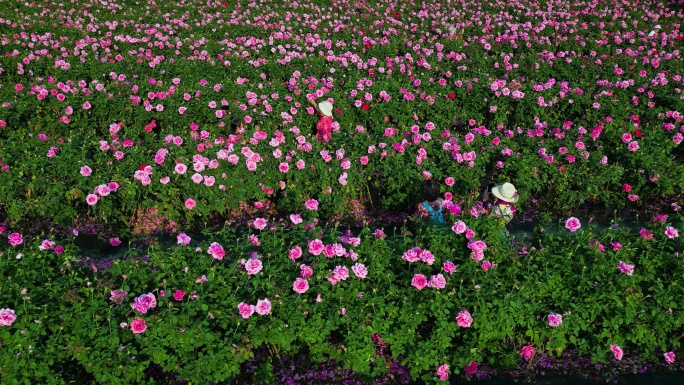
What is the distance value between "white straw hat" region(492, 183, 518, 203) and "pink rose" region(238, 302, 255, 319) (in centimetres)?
302

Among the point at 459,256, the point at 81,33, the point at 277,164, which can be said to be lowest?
the point at 81,33

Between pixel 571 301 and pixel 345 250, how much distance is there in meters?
1.90

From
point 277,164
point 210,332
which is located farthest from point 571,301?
point 277,164

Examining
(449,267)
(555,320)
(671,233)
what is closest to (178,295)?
(449,267)

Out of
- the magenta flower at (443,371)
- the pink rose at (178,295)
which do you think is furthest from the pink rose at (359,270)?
the pink rose at (178,295)

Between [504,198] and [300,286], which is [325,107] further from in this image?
[300,286]

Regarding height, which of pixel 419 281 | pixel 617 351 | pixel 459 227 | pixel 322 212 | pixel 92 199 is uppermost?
pixel 459 227

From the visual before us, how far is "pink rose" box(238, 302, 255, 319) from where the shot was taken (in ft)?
11.1

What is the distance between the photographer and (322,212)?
19.2 feet

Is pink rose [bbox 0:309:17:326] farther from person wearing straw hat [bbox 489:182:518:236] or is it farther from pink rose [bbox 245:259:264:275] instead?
person wearing straw hat [bbox 489:182:518:236]

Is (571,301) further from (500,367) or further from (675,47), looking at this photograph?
(675,47)

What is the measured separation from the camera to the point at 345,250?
394 cm

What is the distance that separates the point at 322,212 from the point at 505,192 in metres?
2.18

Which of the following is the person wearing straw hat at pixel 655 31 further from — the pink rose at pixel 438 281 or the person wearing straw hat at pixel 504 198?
the pink rose at pixel 438 281
